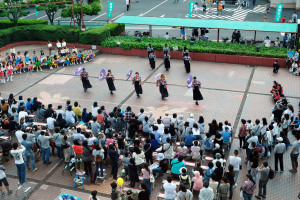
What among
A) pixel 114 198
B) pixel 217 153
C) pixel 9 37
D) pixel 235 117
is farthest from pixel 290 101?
pixel 9 37

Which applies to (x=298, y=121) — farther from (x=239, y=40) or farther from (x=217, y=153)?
(x=239, y=40)

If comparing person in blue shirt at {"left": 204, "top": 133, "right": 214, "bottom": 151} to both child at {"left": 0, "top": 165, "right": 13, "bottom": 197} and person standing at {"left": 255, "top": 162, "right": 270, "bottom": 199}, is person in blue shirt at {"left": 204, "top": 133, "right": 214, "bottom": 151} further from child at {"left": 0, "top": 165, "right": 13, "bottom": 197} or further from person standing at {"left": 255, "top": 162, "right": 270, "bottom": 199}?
child at {"left": 0, "top": 165, "right": 13, "bottom": 197}

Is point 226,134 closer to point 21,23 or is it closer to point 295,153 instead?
A: point 295,153

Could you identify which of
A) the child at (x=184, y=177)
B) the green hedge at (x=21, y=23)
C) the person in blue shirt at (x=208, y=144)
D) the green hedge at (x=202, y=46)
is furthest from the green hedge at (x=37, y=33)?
the child at (x=184, y=177)

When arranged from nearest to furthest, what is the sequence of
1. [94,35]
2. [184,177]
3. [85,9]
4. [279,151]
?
[184,177]
[279,151]
[94,35]
[85,9]

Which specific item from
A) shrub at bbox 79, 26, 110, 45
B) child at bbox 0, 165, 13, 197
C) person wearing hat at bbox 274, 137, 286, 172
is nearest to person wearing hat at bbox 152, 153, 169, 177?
person wearing hat at bbox 274, 137, 286, 172

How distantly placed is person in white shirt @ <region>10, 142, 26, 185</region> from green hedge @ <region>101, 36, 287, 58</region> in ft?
49.3

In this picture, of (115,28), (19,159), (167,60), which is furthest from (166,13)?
(19,159)

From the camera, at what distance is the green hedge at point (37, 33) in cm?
2853

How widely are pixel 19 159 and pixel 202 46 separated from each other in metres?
16.5

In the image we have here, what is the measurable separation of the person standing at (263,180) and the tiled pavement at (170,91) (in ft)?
4.14

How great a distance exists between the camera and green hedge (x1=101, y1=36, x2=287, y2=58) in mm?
24014

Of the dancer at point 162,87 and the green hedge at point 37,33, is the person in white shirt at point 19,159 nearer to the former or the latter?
the dancer at point 162,87

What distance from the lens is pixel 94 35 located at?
2733 centimetres
